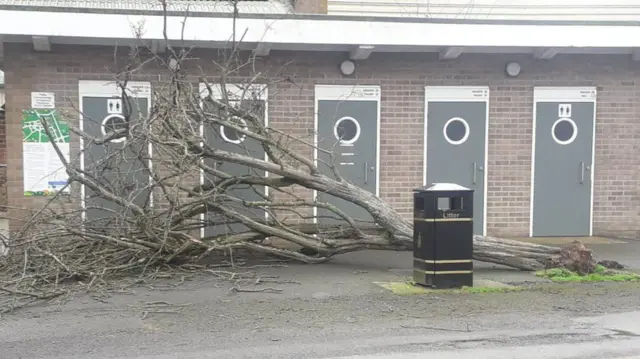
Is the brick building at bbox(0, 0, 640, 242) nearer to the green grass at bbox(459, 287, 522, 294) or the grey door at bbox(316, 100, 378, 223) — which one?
the grey door at bbox(316, 100, 378, 223)

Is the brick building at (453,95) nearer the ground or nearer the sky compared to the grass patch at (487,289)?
nearer the sky

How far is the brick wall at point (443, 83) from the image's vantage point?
10.2m

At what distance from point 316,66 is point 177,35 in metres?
2.37

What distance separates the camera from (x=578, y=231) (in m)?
11.5

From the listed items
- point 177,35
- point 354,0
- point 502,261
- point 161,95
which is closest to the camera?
point 161,95

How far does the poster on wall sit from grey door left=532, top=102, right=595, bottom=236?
26.6ft

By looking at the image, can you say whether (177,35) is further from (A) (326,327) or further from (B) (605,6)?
(B) (605,6)

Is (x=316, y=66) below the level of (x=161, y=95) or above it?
above

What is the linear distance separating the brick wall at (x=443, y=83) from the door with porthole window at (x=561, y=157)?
0.17 metres

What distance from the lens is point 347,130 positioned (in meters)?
10.9

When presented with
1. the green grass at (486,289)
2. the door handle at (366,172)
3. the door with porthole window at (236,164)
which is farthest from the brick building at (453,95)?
the green grass at (486,289)

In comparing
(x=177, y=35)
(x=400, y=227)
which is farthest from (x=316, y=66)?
(x=400, y=227)

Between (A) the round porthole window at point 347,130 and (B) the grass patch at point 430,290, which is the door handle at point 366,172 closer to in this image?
(A) the round porthole window at point 347,130

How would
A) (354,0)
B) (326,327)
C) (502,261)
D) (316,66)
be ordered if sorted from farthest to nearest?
(354,0)
(316,66)
(502,261)
(326,327)
